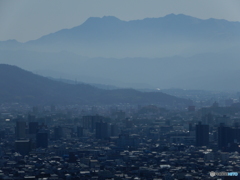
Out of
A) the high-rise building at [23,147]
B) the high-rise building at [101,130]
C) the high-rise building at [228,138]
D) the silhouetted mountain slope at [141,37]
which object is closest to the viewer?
the high-rise building at [23,147]

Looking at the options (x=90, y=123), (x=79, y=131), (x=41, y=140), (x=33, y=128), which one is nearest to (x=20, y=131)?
(x=33, y=128)

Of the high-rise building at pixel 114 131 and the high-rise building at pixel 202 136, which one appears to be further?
the high-rise building at pixel 114 131

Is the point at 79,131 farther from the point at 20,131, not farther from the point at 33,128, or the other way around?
the point at 20,131

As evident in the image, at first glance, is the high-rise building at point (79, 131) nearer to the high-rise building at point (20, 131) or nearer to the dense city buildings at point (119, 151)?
the dense city buildings at point (119, 151)

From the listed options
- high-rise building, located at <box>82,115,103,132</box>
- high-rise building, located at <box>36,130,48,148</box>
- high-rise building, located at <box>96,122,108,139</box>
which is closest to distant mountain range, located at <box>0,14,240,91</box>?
high-rise building, located at <box>82,115,103,132</box>

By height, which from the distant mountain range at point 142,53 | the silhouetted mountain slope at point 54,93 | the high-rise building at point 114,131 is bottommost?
the high-rise building at point 114,131

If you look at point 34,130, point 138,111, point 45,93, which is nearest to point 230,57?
point 45,93

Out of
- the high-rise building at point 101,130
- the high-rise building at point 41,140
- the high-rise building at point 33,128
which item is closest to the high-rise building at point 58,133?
the high-rise building at point 33,128

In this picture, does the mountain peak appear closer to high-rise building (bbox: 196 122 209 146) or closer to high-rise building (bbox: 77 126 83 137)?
high-rise building (bbox: 77 126 83 137)
